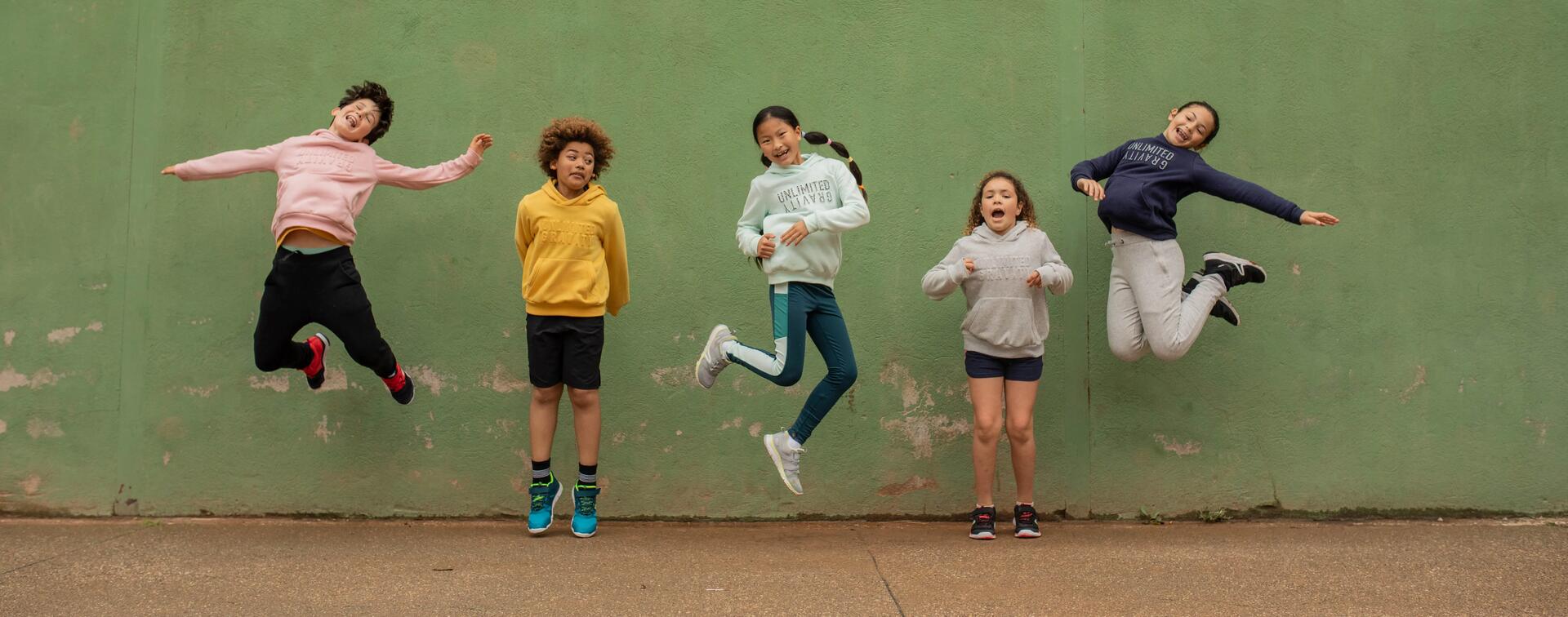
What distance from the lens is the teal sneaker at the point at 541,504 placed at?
4.47 metres

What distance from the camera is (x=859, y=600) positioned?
11.6ft

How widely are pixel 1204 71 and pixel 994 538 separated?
2.43 meters

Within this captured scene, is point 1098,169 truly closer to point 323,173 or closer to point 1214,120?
point 1214,120

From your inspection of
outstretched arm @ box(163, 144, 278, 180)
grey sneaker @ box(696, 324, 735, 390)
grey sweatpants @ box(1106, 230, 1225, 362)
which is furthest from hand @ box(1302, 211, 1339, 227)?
outstretched arm @ box(163, 144, 278, 180)

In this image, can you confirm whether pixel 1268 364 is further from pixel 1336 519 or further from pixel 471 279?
pixel 471 279

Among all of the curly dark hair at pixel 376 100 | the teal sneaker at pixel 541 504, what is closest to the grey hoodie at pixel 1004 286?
the teal sneaker at pixel 541 504

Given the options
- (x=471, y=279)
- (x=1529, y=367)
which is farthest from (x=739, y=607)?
(x=1529, y=367)

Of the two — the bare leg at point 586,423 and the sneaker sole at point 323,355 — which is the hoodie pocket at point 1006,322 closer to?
the bare leg at point 586,423

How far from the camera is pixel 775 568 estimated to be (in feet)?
13.0

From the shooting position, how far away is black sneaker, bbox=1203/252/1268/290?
4559 mm

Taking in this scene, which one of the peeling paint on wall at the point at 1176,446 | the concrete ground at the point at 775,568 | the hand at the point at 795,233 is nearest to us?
the concrete ground at the point at 775,568

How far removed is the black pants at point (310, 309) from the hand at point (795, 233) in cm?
174

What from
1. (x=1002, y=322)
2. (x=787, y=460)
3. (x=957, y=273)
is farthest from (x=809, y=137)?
Answer: (x=787, y=460)

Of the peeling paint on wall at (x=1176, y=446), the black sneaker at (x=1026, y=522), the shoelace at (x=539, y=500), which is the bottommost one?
the black sneaker at (x=1026, y=522)
